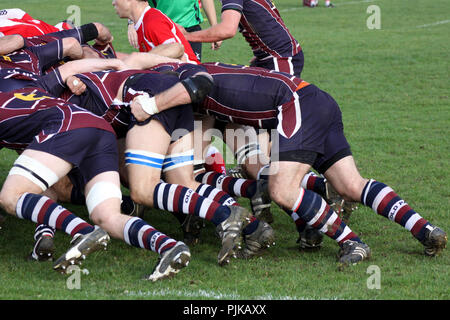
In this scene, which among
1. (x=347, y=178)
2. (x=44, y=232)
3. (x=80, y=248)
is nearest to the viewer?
(x=80, y=248)

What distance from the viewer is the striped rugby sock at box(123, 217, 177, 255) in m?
5.18

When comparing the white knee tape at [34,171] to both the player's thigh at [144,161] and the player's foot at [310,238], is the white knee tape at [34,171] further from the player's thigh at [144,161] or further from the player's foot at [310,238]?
the player's foot at [310,238]

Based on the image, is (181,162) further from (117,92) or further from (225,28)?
(225,28)

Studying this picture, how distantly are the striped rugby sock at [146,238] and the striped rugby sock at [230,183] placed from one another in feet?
4.81

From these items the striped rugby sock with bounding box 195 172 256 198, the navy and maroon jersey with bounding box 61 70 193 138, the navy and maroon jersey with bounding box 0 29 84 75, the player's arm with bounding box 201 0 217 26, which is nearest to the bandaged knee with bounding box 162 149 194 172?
the navy and maroon jersey with bounding box 61 70 193 138

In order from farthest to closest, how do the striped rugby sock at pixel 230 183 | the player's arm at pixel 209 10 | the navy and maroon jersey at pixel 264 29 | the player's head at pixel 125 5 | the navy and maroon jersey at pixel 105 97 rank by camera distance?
the player's arm at pixel 209 10
the navy and maroon jersey at pixel 264 29
the player's head at pixel 125 5
the striped rugby sock at pixel 230 183
the navy and maroon jersey at pixel 105 97

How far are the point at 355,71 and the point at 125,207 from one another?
9718 mm

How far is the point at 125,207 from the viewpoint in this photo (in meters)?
6.59

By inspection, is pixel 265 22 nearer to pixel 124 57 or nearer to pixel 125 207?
pixel 124 57

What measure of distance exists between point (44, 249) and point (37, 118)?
3.27 ft

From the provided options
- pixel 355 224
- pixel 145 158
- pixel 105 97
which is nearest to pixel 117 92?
pixel 105 97

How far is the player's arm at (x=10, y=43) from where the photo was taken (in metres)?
6.45

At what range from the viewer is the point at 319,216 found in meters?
5.78

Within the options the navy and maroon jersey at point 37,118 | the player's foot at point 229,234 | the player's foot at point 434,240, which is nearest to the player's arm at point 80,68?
the navy and maroon jersey at point 37,118
